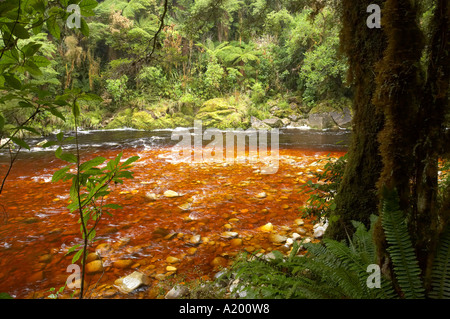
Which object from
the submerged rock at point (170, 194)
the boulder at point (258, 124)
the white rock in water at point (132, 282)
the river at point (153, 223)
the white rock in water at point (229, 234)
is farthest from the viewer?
the boulder at point (258, 124)

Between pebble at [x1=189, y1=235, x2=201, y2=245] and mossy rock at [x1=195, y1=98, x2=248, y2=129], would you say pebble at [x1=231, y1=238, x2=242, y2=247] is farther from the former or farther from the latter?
mossy rock at [x1=195, y1=98, x2=248, y2=129]

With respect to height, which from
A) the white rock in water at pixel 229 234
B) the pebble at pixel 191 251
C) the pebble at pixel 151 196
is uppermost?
the pebble at pixel 151 196

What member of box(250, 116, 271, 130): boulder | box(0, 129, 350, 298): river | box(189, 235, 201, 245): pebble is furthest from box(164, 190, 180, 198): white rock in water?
box(250, 116, 271, 130): boulder

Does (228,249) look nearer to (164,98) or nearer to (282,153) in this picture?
(282,153)

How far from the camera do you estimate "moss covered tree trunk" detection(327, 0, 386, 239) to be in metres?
1.73

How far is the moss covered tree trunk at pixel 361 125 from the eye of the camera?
5.67 ft

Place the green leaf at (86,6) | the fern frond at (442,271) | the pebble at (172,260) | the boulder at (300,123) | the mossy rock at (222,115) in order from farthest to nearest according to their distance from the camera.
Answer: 1. the boulder at (300,123)
2. the mossy rock at (222,115)
3. the pebble at (172,260)
4. the fern frond at (442,271)
5. the green leaf at (86,6)

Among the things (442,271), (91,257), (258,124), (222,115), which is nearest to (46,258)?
(91,257)

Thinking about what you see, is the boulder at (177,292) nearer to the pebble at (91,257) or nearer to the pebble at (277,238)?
the pebble at (91,257)

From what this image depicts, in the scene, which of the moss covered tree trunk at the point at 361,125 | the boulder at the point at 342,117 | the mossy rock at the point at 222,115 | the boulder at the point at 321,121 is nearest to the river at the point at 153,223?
the moss covered tree trunk at the point at 361,125

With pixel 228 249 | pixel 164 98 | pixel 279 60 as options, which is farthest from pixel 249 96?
pixel 228 249

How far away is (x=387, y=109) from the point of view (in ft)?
3.52

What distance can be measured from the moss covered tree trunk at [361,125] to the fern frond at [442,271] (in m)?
0.65
